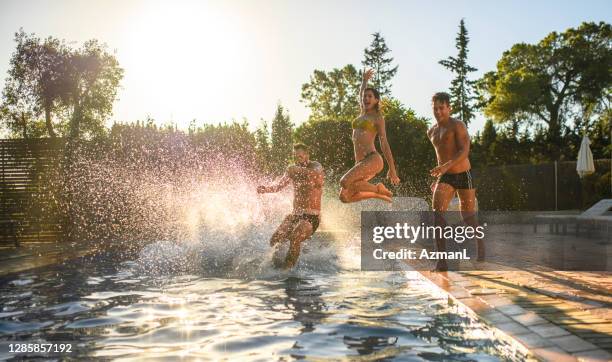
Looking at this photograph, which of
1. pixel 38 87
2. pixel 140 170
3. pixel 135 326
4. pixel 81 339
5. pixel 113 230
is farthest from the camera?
pixel 38 87

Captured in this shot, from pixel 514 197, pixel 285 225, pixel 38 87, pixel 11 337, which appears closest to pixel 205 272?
pixel 285 225

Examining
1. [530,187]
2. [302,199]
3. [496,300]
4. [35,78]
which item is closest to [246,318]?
[496,300]

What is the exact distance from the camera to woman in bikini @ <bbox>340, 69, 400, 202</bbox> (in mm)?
7513

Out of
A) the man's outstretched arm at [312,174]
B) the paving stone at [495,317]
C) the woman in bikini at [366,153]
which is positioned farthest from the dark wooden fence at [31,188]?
the paving stone at [495,317]

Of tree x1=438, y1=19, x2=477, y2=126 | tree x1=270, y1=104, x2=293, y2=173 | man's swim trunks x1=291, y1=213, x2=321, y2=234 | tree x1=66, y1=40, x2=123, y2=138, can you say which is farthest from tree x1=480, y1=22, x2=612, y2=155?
man's swim trunks x1=291, y1=213, x2=321, y2=234

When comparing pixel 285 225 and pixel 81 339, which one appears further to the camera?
pixel 285 225

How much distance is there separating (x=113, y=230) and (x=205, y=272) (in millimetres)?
7613

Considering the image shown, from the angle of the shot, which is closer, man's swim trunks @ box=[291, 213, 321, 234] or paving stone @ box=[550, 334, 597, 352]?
paving stone @ box=[550, 334, 597, 352]

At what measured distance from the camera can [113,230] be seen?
1522 centimetres

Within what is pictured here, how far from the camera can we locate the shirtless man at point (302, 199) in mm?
8023

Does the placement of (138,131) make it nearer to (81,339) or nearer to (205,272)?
(205,272)

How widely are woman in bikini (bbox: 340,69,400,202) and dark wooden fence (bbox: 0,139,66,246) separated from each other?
8.51 meters

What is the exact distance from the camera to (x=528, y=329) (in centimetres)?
418

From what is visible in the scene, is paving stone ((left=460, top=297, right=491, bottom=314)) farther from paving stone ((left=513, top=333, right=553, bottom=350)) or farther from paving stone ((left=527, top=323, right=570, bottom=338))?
paving stone ((left=513, top=333, right=553, bottom=350))
